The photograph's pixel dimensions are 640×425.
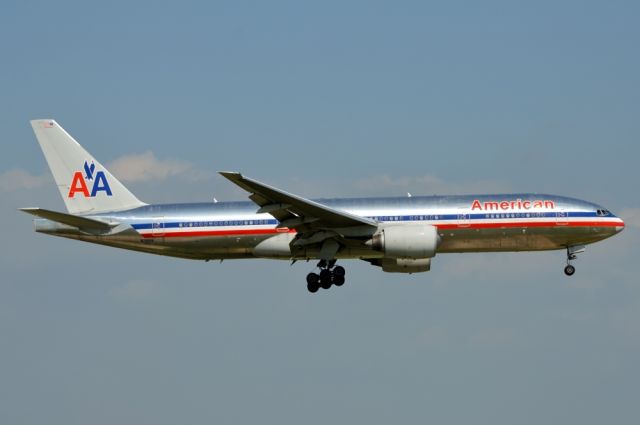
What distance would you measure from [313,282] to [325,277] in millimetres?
538

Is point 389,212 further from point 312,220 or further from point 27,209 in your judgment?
point 27,209

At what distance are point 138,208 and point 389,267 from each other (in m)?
10.7

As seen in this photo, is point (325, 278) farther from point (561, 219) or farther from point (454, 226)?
point (561, 219)

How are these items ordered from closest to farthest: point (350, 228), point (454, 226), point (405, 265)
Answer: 1. point (350, 228)
2. point (454, 226)
3. point (405, 265)

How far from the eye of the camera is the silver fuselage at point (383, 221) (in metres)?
44.7

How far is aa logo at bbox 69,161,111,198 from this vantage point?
48.2 meters

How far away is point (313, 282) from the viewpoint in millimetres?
45719

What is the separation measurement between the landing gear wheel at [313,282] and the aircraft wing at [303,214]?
1.86 meters

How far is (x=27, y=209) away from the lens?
4150 centimetres

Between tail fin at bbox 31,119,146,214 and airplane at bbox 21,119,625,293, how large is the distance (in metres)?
0.81

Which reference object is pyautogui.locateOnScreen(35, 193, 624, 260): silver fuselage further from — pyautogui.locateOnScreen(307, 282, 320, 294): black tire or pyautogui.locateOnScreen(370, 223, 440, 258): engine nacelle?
pyautogui.locateOnScreen(307, 282, 320, 294): black tire

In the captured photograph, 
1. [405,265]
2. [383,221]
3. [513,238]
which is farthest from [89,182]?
[513,238]

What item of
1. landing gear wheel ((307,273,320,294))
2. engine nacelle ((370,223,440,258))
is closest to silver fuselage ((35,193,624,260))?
landing gear wheel ((307,273,320,294))

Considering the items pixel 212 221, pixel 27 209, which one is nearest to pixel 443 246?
pixel 212 221
